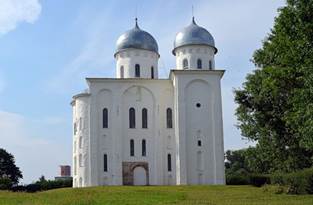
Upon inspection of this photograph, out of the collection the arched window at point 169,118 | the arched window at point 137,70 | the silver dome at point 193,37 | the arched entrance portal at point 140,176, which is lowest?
the arched entrance portal at point 140,176

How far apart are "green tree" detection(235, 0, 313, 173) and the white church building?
13338 millimetres

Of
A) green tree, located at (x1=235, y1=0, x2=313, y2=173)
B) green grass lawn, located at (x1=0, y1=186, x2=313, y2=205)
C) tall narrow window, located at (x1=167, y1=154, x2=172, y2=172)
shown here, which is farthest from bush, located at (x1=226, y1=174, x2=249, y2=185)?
green grass lawn, located at (x1=0, y1=186, x2=313, y2=205)

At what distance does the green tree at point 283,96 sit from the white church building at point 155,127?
525 inches

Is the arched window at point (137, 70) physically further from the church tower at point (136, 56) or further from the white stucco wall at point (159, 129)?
the white stucco wall at point (159, 129)

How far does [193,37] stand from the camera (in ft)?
164

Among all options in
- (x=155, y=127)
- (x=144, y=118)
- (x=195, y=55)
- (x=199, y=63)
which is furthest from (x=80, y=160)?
(x=195, y=55)

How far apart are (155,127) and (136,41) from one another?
29.2ft

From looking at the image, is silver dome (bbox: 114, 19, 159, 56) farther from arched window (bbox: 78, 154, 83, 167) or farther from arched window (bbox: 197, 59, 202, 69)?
arched window (bbox: 78, 154, 83, 167)

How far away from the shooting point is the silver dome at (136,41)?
167ft

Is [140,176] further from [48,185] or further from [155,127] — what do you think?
[48,185]

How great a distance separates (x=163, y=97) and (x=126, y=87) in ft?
11.6

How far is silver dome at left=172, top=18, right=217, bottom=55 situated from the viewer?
49688 mm

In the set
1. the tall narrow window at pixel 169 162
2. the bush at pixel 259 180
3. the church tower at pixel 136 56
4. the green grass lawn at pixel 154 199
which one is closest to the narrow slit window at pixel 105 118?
the church tower at pixel 136 56

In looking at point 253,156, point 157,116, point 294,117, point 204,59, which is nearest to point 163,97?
point 157,116
